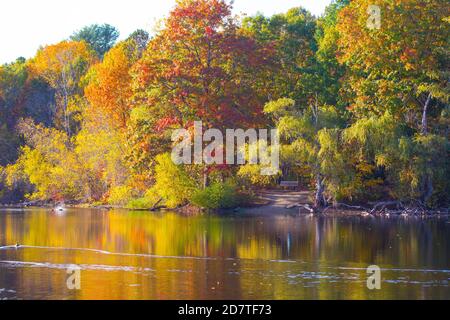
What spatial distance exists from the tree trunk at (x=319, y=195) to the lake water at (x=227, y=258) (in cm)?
421

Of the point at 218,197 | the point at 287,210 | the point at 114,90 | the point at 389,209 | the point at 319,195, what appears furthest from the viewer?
the point at 114,90

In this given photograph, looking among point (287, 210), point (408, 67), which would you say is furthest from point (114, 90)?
point (408, 67)

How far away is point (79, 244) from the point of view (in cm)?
2722

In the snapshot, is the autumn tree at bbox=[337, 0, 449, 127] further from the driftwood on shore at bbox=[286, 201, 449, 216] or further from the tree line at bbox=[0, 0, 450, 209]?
the driftwood on shore at bbox=[286, 201, 449, 216]

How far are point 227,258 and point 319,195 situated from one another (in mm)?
18297

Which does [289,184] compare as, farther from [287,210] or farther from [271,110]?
[271,110]

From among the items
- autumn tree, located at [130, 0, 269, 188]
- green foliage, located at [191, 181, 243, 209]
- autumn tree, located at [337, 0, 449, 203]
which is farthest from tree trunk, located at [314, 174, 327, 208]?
autumn tree, located at [130, 0, 269, 188]

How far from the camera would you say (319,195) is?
41.2 m

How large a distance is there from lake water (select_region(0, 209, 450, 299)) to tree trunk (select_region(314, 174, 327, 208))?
4207 millimetres

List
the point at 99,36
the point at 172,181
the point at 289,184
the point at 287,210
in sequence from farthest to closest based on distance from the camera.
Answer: the point at 99,36 → the point at 289,184 → the point at 172,181 → the point at 287,210

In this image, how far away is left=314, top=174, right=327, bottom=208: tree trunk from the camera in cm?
4091

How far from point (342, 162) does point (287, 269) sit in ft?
61.5

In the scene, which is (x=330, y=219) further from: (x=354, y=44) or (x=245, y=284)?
(x=245, y=284)

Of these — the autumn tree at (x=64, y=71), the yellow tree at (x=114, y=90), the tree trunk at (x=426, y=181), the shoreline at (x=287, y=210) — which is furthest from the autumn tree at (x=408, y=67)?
the autumn tree at (x=64, y=71)
